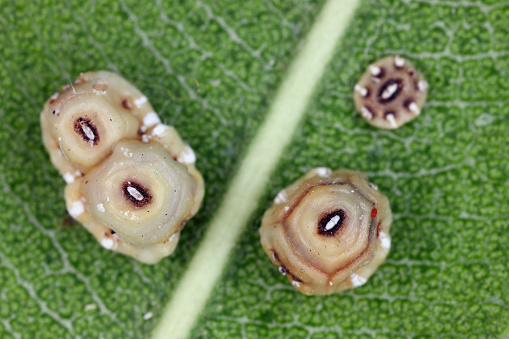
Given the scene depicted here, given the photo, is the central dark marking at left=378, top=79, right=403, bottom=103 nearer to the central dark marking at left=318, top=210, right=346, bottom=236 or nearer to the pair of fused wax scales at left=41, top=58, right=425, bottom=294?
the pair of fused wax scales at left=41, top=58, right=425, bottom=294

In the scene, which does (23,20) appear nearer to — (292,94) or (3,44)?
(3,44)

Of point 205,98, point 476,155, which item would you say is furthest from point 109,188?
point 476,155

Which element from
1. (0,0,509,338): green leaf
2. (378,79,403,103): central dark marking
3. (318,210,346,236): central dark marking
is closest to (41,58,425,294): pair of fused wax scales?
(318,210,346,236): central dark marking

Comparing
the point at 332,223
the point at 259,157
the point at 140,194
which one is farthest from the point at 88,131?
the point at 332,223

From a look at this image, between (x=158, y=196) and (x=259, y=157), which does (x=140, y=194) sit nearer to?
(x=158, y=196)


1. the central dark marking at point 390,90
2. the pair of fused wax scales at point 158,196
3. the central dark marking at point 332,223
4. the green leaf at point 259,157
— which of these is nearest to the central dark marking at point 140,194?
the pair of fused wax scales at point 158,196
